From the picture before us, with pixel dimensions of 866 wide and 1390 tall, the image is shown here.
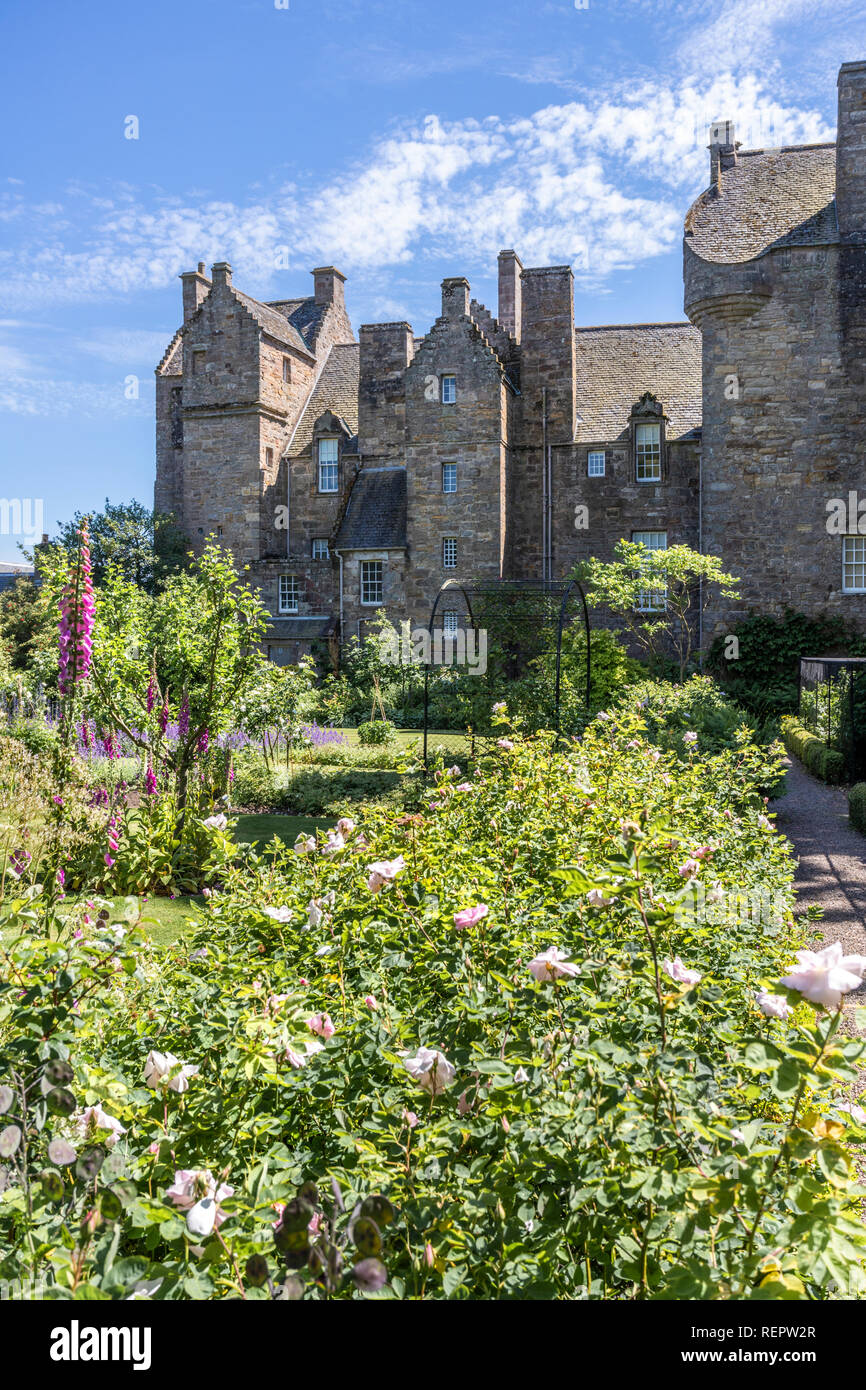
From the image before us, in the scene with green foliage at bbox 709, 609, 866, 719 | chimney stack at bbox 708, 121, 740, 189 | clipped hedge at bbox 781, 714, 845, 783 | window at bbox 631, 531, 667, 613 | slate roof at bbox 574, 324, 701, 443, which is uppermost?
chimney stack at bbox 708, 121, 740, 189

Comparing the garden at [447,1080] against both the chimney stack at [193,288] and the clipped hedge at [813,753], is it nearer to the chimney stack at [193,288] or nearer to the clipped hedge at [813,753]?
Answer: the clipped hedge at [813,753]

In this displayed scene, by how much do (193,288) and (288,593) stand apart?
1410 cm

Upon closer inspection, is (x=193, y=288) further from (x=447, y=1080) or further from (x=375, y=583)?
Answer: (x=447, y=1080)

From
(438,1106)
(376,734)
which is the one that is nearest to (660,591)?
(376,734)

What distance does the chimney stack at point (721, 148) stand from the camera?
2520 centimetres

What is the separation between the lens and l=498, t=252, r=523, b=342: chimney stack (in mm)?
29859

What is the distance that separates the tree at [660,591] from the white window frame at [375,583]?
672cm

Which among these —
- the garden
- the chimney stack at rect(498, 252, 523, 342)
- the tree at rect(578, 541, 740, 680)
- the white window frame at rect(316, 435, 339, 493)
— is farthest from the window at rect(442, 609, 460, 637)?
the garden

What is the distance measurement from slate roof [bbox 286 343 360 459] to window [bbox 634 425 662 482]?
10399 millimetres

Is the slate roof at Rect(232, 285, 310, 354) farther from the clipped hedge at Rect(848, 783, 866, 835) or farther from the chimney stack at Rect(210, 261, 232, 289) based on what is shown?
the clipped hedge at Rect(848, 783, 866, 835)

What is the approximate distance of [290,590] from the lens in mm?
31047

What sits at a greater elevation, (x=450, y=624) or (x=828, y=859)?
(x=450, y=624)

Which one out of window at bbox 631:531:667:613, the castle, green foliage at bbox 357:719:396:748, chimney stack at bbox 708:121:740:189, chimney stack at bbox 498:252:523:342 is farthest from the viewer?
chimney stack at bbox 498:252:523:342
